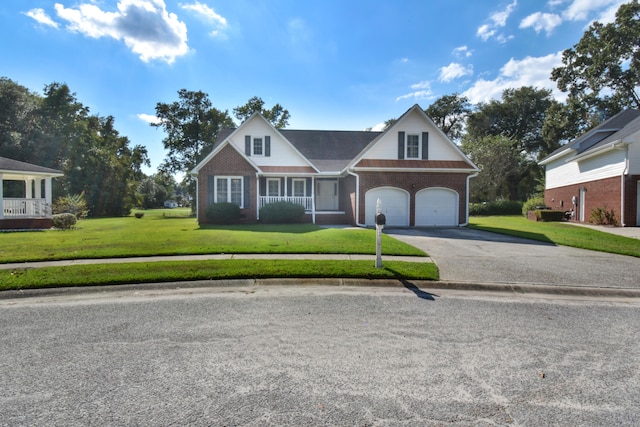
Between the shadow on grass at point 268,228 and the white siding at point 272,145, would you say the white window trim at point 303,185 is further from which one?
the shadow on grass at point 268,228

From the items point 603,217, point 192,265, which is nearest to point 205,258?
point 192,265

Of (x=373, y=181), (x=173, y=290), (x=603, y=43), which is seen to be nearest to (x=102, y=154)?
(x=373, y=181)

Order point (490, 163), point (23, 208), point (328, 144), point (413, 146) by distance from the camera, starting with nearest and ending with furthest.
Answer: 1. point (23, 208)
2. point (413, 146)
3. point (328, 144)
4. point (490, 163)

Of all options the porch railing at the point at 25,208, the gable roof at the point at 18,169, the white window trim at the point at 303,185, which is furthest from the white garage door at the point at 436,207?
the gable roof at the point at 18,169

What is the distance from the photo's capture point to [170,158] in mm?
42000

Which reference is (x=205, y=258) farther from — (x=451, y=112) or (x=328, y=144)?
(x=451, y=112)

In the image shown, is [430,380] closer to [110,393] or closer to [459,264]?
[110,393]

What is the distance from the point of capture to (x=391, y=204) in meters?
18.9

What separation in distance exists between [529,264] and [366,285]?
16.0ft

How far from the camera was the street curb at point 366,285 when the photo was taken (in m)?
6.40

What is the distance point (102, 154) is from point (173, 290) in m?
40.9

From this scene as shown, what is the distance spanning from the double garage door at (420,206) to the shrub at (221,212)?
7672 mm

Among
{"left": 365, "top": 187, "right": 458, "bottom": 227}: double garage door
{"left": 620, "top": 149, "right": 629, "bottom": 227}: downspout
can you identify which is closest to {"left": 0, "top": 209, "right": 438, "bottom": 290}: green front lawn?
{"left": 365, "top": 187, "right": 458, "bottom": 227}: double garage door

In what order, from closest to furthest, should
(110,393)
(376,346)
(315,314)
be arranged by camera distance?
1. (110,393)
2. (376,346)
3. (315,314)
